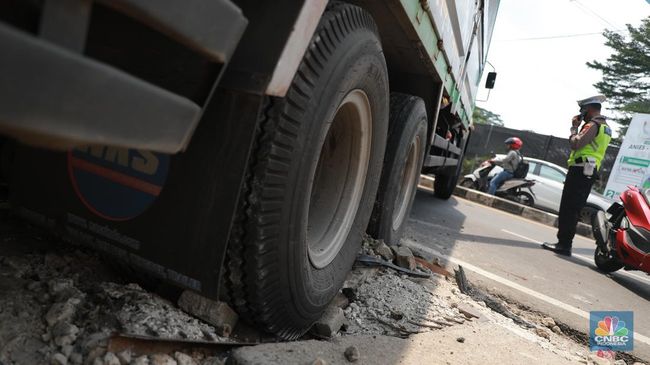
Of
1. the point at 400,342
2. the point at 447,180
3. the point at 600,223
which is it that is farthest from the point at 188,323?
the point at 447,180

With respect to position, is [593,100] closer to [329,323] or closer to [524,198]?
[329,323]

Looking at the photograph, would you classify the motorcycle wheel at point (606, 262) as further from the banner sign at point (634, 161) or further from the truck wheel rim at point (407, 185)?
the banner sign at point (634, 161)

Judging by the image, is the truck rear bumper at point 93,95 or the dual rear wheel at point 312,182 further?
the dual rear wheel at point 312,182

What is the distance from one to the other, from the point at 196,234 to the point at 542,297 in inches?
126

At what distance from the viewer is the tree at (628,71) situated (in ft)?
77.7

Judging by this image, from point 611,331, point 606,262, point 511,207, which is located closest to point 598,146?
point 606,262

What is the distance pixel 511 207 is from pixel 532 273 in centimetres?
610

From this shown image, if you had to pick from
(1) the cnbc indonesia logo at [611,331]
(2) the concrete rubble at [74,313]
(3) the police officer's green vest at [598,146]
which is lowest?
(1) the cnbc indonesia logo at [611,331]

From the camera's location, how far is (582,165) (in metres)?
5.45

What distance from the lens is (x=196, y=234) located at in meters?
1.30

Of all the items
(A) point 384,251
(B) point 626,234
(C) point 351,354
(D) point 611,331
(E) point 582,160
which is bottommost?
(D) point 611,331

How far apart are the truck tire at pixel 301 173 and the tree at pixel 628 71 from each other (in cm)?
2742

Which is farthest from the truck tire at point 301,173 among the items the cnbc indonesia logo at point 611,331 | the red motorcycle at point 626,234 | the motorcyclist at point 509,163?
the motorcyclist at point 509,163

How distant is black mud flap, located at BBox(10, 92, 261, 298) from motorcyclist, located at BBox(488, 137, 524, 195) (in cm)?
996
